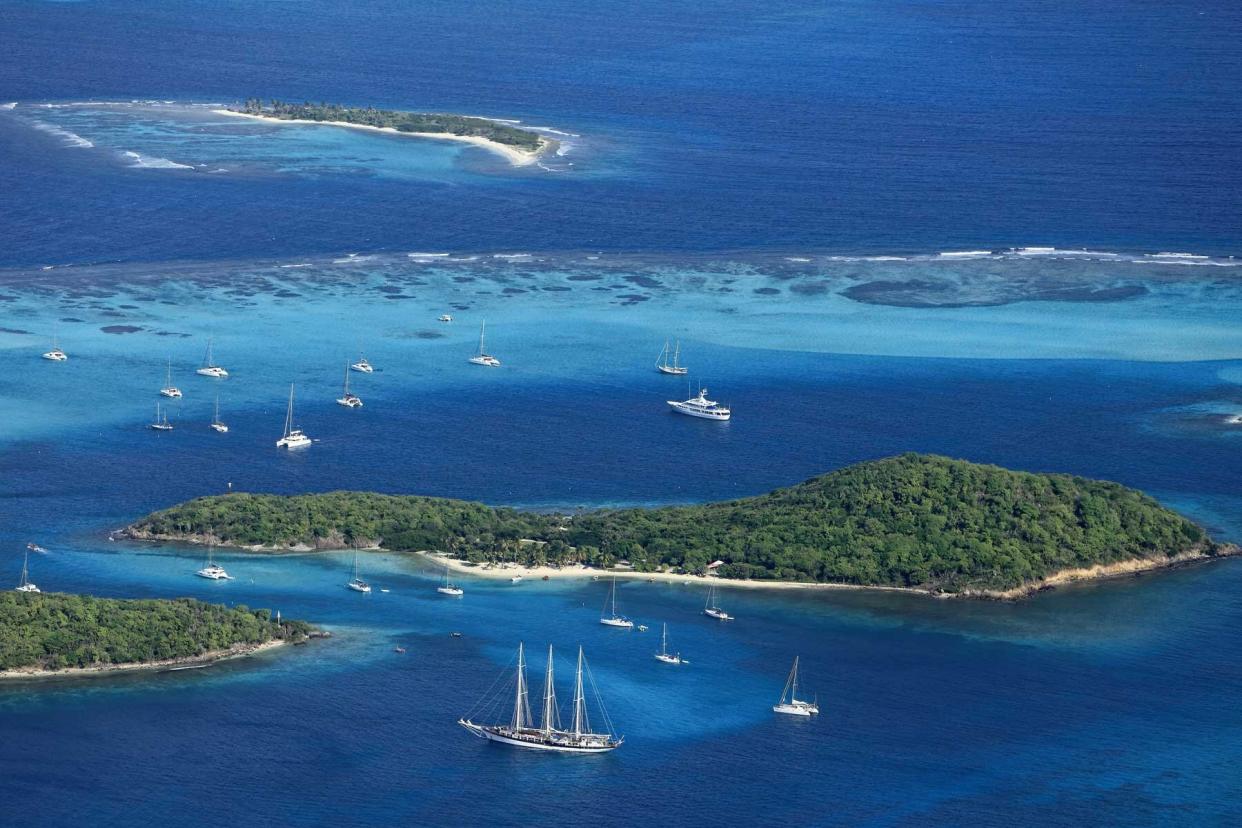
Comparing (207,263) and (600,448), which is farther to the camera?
(207,263)

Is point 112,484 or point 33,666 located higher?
point 112,484

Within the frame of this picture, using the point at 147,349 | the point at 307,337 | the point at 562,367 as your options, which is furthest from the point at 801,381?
the point at 147,349

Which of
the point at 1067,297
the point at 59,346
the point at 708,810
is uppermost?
the point at 1067,297

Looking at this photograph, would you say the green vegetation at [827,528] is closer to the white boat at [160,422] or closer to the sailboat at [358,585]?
the sailboat at [358,585]

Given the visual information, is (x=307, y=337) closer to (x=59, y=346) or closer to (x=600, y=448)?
(x=59, y=346)

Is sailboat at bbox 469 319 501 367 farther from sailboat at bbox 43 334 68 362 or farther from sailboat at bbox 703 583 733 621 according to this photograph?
sailboat at bbox 703 583 733 621

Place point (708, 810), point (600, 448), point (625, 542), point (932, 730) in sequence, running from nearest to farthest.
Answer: point (708, 810)
point (932, 730)
point (625, 542)
point (600, 448)
